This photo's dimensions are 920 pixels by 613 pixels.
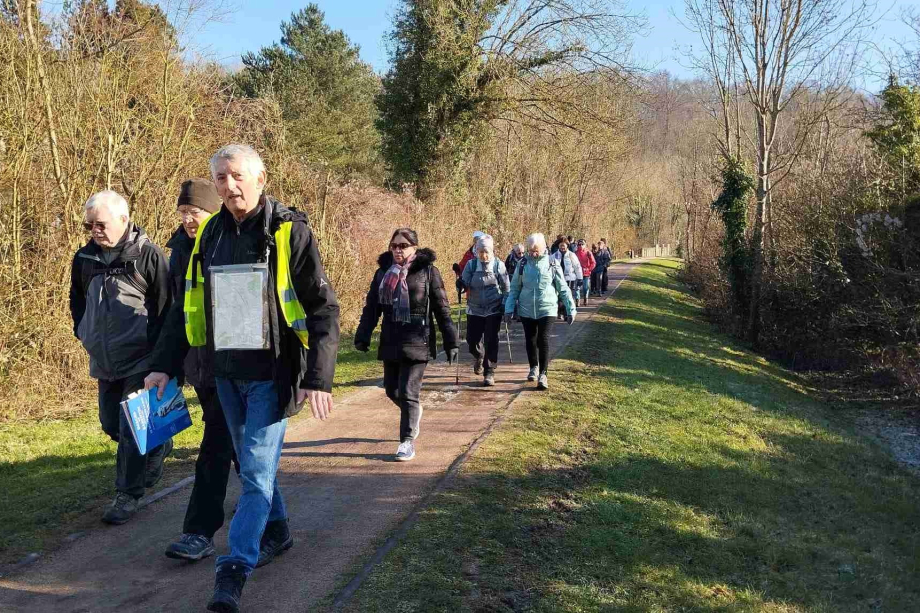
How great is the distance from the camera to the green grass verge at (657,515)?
4.71 metres

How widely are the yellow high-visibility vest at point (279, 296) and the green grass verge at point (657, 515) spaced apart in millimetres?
1614

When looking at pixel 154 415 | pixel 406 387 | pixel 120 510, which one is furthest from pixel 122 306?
pixel 406 387

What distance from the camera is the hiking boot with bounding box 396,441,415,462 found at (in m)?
6.88

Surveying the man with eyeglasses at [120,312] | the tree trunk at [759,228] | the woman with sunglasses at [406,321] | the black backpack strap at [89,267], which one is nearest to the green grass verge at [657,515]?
the woman with sunglasses at [406,321]

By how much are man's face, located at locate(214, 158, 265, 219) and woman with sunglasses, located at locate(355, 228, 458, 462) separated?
A: 2989mm

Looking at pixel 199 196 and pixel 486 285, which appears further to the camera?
pixel 486 285

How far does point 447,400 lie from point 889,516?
17.6ft

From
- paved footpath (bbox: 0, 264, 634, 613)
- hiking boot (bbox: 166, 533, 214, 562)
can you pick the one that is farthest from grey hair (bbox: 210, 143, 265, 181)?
paved footpath (bbox: 0, 264, 634, 613)

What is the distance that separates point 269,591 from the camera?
13.7ft

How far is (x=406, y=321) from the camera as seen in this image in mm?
6746

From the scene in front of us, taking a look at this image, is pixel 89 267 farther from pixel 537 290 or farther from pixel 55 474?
pixel 537 290

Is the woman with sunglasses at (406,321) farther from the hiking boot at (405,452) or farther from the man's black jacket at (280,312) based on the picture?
the man's black jacket at (280,312)

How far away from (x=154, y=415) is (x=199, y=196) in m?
1.58

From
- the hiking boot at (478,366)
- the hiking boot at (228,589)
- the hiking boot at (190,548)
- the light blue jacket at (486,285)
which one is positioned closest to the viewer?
the hiking boot at (228,589)
